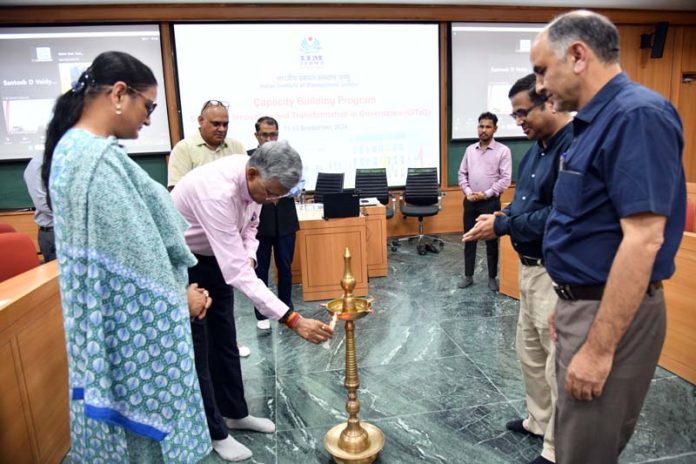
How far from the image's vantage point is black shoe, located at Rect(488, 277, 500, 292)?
4039 mm

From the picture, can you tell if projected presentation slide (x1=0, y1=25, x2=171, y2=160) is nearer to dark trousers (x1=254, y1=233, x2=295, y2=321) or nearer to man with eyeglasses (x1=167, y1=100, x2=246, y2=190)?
man with eyeglasses (x1=167, y1=100, x2=246, y2=190)

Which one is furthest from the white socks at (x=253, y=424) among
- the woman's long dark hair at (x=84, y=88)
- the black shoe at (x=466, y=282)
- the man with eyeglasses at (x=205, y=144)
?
the black shoe at (x=466, y=282)

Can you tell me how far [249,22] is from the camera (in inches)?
215

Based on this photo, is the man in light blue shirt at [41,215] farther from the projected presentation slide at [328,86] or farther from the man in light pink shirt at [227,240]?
the man in light pink shirt at [227,240]

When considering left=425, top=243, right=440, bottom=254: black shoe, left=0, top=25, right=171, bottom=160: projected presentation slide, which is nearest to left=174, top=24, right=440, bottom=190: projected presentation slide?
left=0, top=25, right=171, bottom=160: projected presentation slide

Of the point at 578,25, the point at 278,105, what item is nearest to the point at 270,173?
the point at 578,25

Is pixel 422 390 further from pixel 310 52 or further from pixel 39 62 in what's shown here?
pixel 39 62

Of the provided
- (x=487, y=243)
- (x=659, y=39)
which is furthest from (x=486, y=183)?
(x=659, y=39)

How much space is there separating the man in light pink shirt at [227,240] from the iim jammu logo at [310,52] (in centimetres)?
421

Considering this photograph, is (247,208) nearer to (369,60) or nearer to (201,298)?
(201,298)

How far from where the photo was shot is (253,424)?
214 centimetres

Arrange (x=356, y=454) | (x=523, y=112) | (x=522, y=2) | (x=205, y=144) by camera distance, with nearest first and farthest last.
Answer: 1. (x=523, y=112)
2. (x=356, y=454)
3. (x=205, y=144)
4. (x=522, y=2)

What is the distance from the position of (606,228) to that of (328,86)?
519 centimetres

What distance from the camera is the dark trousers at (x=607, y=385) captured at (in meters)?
1.07
